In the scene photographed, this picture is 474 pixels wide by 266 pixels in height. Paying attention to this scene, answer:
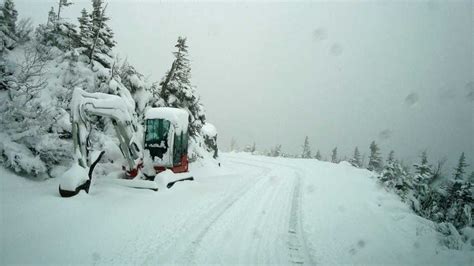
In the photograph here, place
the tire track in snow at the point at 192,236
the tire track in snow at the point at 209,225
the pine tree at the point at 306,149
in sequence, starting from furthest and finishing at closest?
the pine tree at the point at 306,149, the tire track in snow at the point at 209,225, the tire track in snow at the point at 192,236

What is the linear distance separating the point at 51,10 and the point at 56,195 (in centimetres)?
1290

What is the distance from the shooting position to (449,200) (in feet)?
68.0

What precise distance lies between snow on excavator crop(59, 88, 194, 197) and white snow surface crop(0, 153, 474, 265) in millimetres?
514

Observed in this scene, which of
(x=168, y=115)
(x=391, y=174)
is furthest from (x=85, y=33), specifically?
(x=391, y=174)

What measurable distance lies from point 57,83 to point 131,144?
5.97m

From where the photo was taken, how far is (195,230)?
6.98 m

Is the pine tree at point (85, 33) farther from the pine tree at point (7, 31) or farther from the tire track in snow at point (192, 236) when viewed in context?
the tire track in snow at point (192, 236)

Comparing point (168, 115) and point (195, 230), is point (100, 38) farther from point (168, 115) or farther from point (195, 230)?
point (195, 230)

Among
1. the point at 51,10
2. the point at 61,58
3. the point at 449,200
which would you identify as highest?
the point at 51,10

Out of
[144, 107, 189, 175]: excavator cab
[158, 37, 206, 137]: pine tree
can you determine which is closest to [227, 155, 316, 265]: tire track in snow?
[144, 107, 189, 175]: excavator cab

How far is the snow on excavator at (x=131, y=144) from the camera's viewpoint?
28.6 feet

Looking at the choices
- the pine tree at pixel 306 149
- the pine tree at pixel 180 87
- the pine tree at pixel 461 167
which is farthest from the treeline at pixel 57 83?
the pine tree at pixel 306 149

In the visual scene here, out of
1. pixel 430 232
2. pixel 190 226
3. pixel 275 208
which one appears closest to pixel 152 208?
pixel 190 226

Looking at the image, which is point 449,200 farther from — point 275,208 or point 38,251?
point 38,251
